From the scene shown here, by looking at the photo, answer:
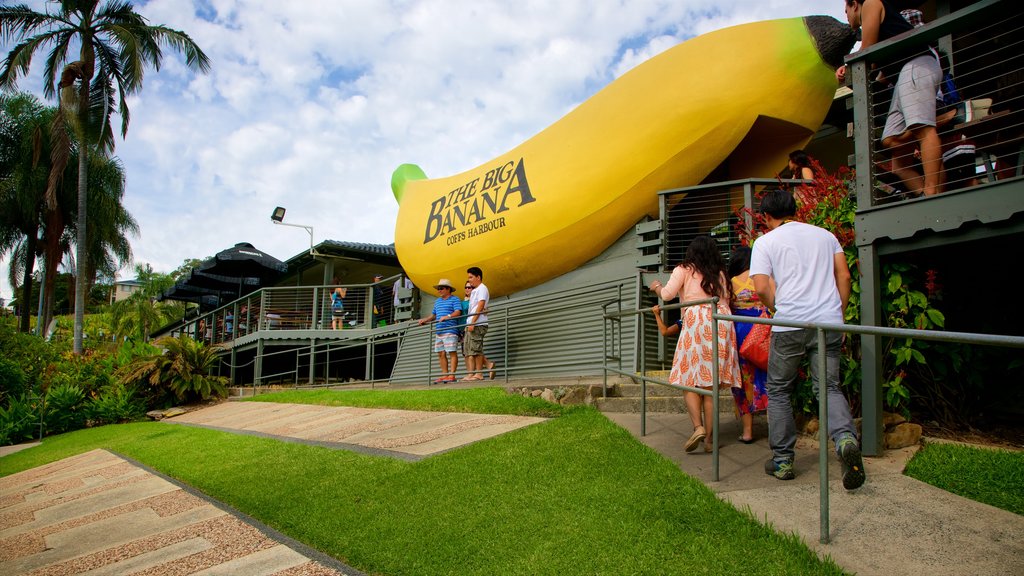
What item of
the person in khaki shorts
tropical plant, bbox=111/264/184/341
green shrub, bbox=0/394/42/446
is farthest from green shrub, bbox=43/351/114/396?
tropical plant, bbox=111/264/184/341

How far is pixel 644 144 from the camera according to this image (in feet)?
26.1

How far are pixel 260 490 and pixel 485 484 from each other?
1.69m

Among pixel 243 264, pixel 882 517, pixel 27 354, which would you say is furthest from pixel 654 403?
pixel 243 264

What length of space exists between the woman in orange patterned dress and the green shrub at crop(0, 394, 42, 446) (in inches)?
481

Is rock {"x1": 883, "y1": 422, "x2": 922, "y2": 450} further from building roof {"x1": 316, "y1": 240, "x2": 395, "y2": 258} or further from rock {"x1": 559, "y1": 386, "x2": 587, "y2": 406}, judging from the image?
building roof {"x1": 316, "y1": 240, "x2": 395, "y2": 258}

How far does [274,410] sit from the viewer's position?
9.64 m

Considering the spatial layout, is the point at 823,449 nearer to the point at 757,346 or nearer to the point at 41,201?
the point at 757,346

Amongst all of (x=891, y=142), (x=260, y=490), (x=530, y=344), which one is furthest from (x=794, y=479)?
(x=530, y=344)

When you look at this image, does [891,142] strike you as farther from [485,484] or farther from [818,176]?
[485,484]

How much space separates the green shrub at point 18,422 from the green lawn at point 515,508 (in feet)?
26.3

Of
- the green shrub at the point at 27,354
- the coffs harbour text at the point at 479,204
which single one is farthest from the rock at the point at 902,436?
the green shrub at the point at 27,354

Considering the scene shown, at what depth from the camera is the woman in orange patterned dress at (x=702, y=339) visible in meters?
4.19

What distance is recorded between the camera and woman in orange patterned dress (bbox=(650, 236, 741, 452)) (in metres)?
4.19

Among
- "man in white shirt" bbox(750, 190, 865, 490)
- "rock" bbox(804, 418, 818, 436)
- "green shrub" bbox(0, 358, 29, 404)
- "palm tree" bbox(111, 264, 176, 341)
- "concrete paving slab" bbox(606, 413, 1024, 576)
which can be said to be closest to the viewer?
"concrete paving slab" bbox(606, 413, 1024, 576)
